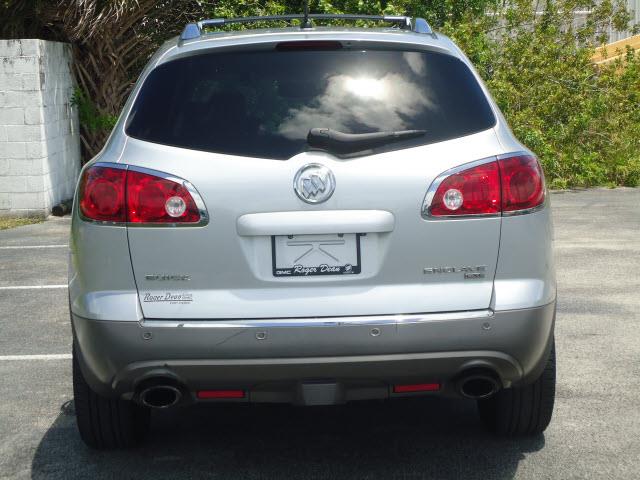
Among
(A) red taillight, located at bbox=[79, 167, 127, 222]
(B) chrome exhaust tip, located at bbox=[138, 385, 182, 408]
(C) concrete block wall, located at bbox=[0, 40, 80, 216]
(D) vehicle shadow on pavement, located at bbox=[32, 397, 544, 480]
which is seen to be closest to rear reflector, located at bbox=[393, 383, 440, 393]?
(D) vehicle shadow on pavement, located at bbox=[32, 397, 544, 480]

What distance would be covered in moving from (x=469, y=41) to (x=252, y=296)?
43.3ft

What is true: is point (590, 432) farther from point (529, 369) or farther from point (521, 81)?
point (521, 81)

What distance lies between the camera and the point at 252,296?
3963mm

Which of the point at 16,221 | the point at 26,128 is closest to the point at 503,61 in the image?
the point at 26,128

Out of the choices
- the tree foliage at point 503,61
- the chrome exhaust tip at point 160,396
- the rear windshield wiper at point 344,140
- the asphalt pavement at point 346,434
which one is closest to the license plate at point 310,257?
the rear windshield wiper at point 344,140

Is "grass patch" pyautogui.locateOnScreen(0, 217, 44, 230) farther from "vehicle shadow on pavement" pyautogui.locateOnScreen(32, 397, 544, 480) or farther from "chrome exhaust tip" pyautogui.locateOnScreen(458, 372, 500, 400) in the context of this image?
"chrome exhaust tip" pyautogui.locateOnScreen(458, 372, 500, 400)

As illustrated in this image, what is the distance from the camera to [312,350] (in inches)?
155

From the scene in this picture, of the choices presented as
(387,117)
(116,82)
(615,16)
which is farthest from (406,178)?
(615,16)

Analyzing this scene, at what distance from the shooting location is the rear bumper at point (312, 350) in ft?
→ 12.9

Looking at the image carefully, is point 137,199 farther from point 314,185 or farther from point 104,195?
point 314,185

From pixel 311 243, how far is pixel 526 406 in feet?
4.50

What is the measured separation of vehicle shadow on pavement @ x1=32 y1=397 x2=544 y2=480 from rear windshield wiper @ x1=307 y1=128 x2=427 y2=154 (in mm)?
1315

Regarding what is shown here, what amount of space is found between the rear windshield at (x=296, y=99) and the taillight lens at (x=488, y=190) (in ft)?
0.57

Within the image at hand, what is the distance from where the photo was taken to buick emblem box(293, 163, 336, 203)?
156 inches
